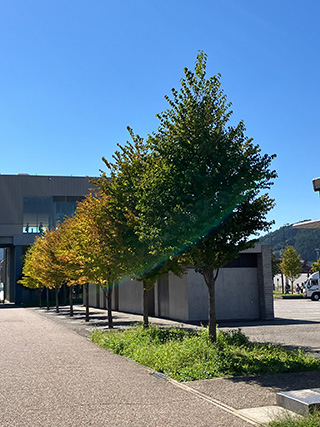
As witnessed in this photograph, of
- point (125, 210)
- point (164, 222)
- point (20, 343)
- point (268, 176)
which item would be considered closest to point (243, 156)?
point (268, 176)

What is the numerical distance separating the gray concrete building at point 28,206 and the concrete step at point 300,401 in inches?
2407

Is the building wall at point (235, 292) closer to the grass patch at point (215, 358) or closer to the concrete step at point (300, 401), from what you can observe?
the grass patch at point (215, 358)

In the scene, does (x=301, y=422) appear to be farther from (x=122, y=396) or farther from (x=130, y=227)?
(x=130, y=227)

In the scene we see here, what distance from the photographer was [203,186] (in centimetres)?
1160

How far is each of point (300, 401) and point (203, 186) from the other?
5973mm

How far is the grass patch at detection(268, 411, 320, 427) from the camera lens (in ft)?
19.6

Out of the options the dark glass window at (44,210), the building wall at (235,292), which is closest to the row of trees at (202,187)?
the building wall at (235,292)

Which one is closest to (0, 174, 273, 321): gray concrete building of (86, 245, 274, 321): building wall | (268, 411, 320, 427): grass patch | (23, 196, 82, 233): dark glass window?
(86, 245, 274, 321): building wall

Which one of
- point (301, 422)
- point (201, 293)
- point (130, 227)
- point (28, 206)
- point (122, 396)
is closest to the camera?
point (301, 422)

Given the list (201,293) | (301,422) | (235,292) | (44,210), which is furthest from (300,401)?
(44,210)

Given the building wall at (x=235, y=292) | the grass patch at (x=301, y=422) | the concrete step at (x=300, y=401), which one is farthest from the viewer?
the building wall at (x=235, y=292)

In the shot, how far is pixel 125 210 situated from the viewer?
17312 mm

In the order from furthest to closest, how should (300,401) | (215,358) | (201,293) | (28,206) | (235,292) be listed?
(28,206) → (235,292) → (201,293) → (215,358) → (300,401)

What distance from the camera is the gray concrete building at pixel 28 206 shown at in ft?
217
